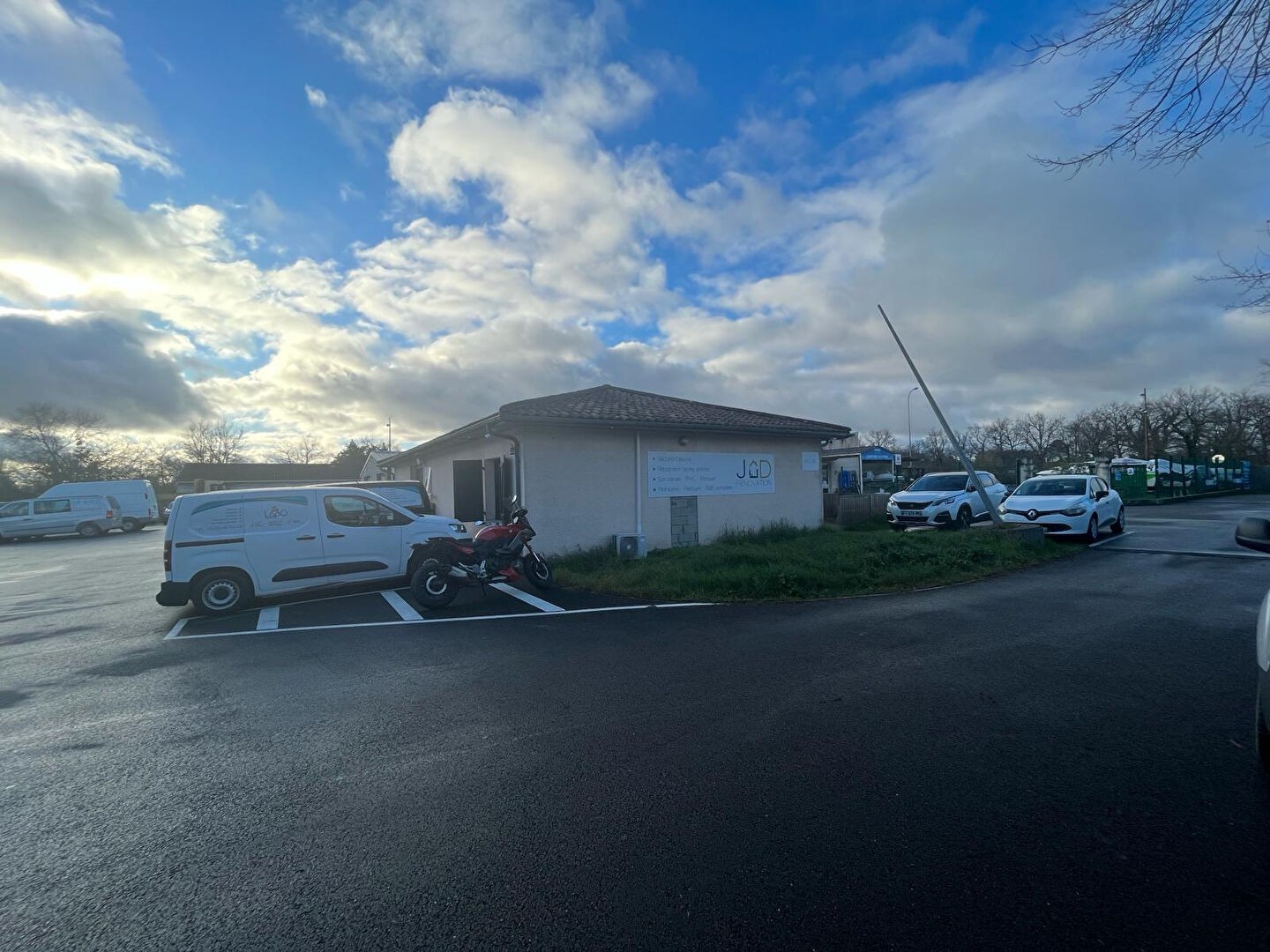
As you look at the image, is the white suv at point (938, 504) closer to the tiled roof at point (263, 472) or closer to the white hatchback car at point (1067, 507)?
the white hatchback car at point (1067, 507)

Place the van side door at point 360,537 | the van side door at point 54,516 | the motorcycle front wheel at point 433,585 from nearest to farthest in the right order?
the motorcycle front wheel at point 433,585 < the van side door at point 360,537 < the van side door at point 54,516

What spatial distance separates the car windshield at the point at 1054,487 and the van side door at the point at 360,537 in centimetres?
1496

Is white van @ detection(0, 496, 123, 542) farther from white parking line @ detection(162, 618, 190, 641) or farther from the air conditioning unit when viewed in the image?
the air conditioning unit

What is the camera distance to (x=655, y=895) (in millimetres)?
2385

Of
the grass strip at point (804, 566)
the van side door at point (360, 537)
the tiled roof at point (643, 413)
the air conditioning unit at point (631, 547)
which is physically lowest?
the grass strip at point (804, 566)

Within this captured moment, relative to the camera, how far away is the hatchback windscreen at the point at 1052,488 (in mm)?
14609

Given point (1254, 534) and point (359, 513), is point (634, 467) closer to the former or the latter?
point (359, 513)

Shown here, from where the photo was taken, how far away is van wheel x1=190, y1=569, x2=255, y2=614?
8.39 m

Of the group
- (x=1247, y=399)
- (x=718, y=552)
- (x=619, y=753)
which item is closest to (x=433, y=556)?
(x=718, y=552)

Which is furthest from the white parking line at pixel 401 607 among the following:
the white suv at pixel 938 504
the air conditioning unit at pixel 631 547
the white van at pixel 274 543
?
the white suv at pixel 938 504

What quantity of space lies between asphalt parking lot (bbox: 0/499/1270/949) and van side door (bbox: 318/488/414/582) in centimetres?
268

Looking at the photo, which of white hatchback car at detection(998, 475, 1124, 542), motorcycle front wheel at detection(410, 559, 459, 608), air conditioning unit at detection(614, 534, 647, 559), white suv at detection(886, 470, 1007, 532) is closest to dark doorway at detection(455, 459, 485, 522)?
air conditioning unit at detection(614, 534, 647, 559)

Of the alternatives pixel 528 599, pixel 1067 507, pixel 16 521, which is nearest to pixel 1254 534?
pixel 528 599

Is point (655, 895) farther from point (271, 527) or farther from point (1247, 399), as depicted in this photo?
point (1247, 399)
